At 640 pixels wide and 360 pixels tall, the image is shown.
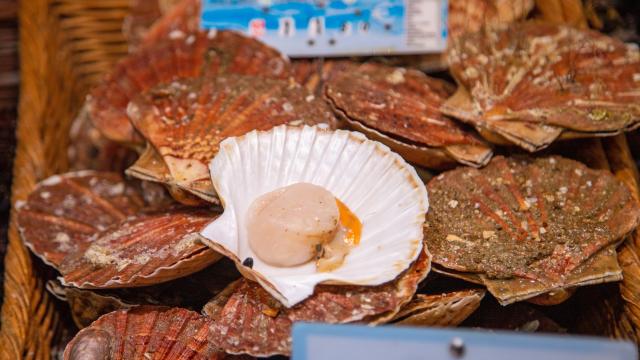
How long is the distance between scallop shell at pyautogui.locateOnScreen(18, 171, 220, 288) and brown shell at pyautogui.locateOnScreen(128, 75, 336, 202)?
0.25 ft

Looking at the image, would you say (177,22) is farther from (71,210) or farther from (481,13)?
(481,13)

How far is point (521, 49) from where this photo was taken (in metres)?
1.13

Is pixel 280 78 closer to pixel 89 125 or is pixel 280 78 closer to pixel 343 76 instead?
pixel 343 76

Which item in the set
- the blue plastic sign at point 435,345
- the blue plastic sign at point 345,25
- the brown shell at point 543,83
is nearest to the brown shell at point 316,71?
the blue plastic sign at point 345,25

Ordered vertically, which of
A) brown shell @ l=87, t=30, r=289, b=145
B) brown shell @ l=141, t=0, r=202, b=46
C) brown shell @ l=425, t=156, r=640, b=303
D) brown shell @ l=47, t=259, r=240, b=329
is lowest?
brown shell @ l=47, t=259, r=240, b=329

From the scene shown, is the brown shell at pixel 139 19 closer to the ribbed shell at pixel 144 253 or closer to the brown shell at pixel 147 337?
the ribbed shell at pixel 144 253

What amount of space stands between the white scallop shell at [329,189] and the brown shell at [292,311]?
16 millimetres

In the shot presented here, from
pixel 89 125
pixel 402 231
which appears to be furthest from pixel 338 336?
pixel 89 125

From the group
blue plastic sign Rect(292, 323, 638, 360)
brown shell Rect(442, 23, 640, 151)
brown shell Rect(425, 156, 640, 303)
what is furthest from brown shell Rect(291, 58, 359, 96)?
blue plastic sign Rect(292, 323, 638, 360)

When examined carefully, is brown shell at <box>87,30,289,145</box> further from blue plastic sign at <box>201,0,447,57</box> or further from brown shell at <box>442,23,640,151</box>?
brown shell at <box>442,23,640,151</box>

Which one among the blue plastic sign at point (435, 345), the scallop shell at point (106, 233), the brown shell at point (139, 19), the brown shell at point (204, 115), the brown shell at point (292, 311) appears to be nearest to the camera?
the blue plastic sign at point (435, 345)

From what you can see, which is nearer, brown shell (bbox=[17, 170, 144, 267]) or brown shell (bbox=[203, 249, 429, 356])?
brown shell (bbox=[203, 249, 429, 356])

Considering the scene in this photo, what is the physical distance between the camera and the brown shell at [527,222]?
0.86m

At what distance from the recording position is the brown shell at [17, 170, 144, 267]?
111 centimetres
